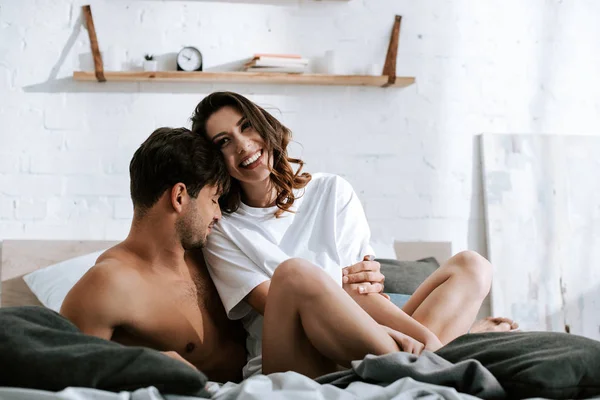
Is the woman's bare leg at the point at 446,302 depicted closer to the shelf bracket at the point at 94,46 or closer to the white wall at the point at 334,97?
the white wall at the point at 334,97

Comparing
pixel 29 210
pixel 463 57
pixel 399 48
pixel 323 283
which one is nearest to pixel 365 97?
pixel 399 48

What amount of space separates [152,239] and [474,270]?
0.95 m

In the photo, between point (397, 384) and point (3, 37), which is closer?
point (397, 384)

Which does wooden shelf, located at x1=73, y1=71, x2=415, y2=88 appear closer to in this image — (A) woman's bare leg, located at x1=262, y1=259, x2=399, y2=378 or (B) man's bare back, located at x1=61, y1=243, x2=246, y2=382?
(B) man's bare back, located at x1=61, y1=243, x2=246, y2=382

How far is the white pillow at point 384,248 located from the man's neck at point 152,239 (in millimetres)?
1372

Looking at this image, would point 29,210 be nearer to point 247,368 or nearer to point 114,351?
point 247,368

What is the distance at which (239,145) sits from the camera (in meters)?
2.15

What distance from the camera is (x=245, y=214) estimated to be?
2.24m

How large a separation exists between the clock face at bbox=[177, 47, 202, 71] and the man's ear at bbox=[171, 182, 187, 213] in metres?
1.45

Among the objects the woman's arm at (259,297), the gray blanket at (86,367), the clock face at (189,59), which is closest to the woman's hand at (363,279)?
the woman's arm at (259,297)

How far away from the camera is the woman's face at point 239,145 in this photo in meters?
2.15

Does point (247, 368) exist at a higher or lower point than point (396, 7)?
lower

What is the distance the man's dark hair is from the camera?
2010 mm

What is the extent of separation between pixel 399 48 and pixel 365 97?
0.31m
